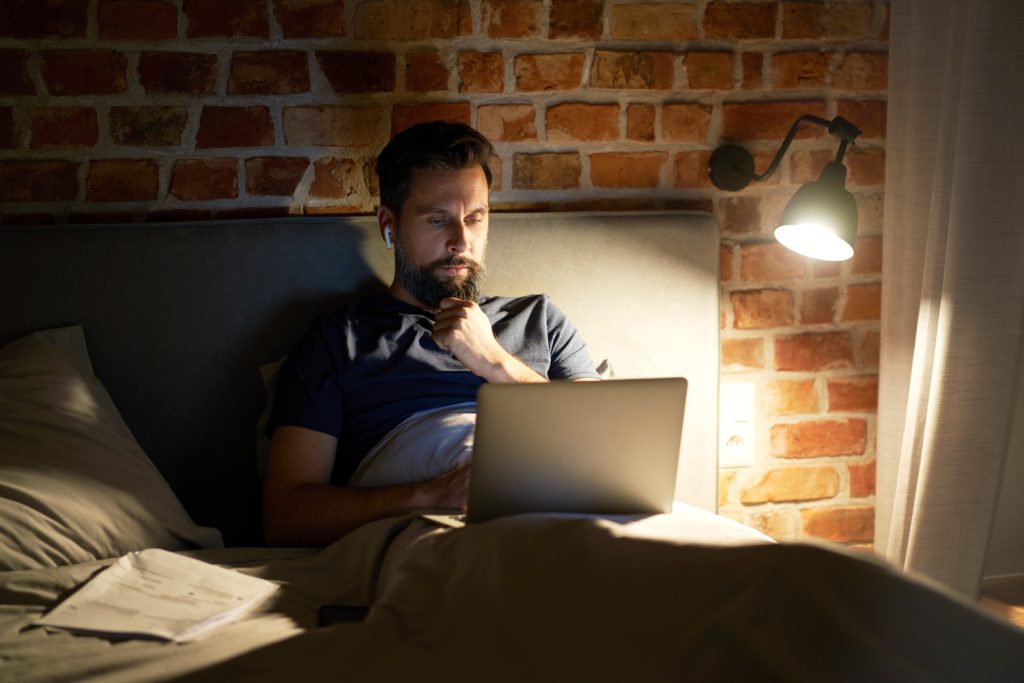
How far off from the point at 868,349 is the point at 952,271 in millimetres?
512

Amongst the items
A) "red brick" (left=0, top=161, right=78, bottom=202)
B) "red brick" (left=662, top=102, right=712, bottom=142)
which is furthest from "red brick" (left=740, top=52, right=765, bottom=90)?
"red brick" (left=0, top=161, right=78, bottom=202)

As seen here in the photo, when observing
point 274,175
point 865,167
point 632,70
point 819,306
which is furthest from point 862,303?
point 274,175

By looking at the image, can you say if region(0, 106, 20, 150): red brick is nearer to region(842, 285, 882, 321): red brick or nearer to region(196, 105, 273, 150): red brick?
region(196, 105, 273, 150): red brick

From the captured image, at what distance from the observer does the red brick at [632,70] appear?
1.98 m

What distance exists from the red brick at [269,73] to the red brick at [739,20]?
2.99 feet

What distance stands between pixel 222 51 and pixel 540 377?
37.7 inches

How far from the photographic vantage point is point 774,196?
2074mm

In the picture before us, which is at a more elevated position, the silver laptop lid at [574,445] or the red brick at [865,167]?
the red brick at [865,167]

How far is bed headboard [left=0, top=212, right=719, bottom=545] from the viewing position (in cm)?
174

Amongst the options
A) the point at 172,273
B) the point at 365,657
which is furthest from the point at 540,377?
the point at 365,657

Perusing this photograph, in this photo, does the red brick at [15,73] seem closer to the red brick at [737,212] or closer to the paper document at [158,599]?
the paper document at [158,599]

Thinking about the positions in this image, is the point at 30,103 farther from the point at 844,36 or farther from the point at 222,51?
the point at 844,36

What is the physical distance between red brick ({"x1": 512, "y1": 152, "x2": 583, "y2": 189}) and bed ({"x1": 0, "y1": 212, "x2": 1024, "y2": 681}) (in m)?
0.13

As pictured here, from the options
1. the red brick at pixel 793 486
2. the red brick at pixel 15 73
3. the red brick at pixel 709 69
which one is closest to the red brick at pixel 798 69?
the red brick at pixel 709 69
